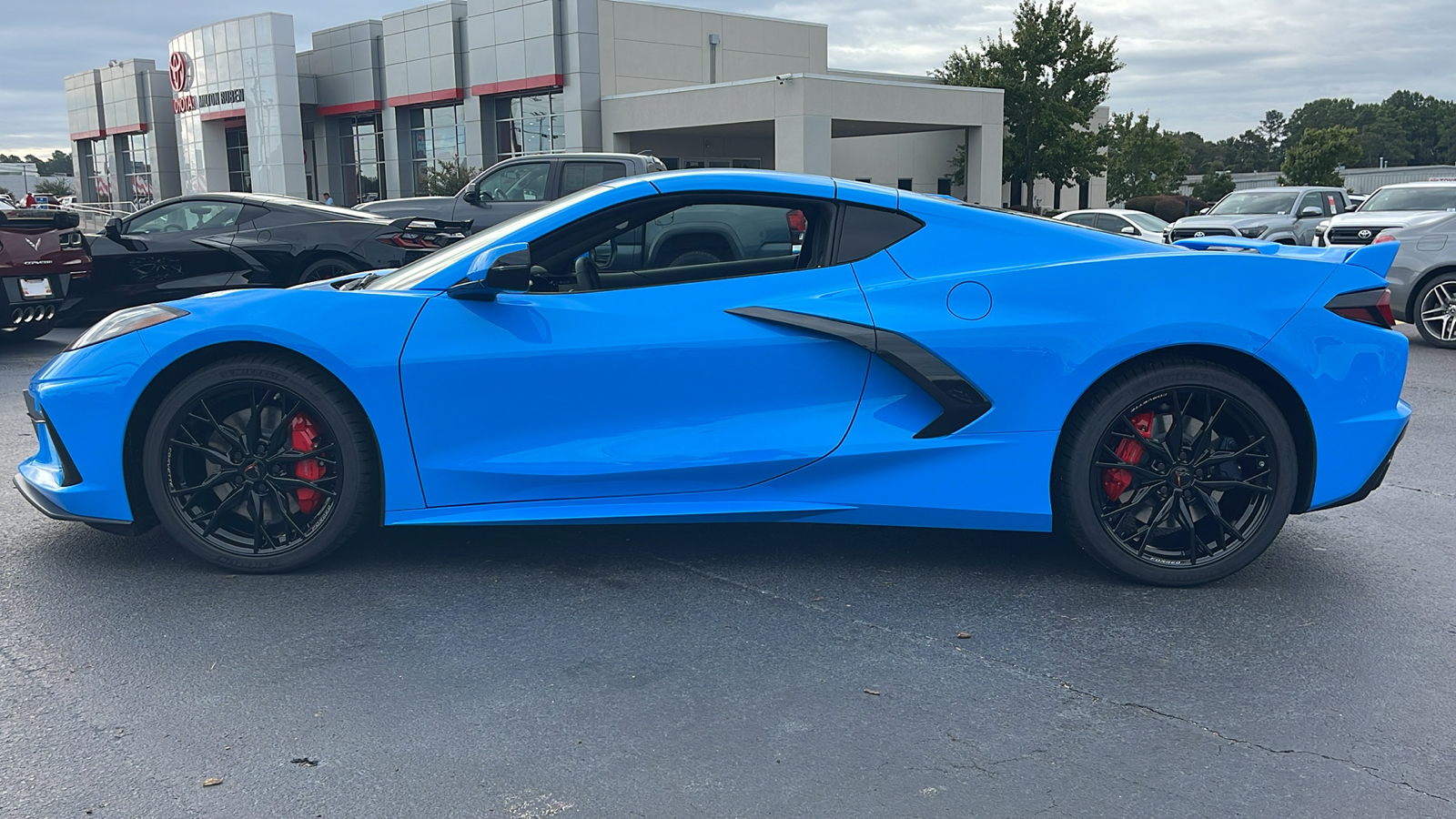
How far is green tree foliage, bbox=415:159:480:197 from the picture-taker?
35500 millimetres

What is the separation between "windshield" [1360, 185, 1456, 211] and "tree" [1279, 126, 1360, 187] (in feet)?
195

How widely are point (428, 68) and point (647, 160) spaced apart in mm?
27849

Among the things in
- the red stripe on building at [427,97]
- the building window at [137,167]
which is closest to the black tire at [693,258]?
the red stripe on building at [427,97]

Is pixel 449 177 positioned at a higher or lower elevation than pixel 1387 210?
higher

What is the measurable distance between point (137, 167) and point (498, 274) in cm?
6056

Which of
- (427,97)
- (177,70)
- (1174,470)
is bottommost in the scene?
(1174,470)

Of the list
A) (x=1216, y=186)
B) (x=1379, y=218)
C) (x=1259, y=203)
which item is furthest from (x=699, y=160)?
(x=1216, y=186)

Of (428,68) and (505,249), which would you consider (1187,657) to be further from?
(428,68)

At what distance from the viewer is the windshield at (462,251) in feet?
13.3

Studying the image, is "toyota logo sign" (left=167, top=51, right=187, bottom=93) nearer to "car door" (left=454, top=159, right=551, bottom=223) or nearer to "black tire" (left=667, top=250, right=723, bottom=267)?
"car door" (left=454, top=159, right=551, bottom=223)

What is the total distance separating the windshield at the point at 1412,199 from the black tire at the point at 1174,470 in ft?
46.6

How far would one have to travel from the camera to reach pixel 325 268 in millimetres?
11500

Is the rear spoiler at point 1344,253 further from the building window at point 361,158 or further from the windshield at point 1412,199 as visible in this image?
the building window at point 361,158

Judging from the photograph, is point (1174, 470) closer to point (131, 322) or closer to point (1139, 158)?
point (131, 322)
